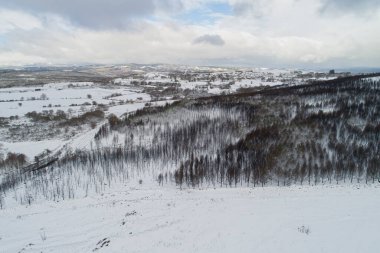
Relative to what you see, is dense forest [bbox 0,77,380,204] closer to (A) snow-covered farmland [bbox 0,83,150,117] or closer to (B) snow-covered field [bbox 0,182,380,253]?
(B) snow-covered field [bbox 0,182,380,253]

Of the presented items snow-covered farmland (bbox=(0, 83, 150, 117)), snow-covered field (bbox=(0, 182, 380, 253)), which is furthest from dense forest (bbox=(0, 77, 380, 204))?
snow-covered farmland (bbox=(0, 83, 150, 117))

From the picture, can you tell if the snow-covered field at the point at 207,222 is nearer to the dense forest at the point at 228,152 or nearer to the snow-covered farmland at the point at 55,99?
the dense forest at the point at 228,152

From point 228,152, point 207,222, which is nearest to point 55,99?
point 228,152

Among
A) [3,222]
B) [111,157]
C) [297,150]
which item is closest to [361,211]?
[297,150]

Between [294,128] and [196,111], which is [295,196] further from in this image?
[196,111]

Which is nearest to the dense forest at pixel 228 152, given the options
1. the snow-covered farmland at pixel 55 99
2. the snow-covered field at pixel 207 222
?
the snow-covered field at pixel 207 222

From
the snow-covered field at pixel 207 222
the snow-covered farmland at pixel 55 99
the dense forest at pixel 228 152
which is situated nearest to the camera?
the snow-covered field at pixel 207 222

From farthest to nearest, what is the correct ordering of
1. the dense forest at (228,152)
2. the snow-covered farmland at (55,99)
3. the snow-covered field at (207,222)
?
the snow-covered farmland at (55,99) → the dense forest at (228,152) → the snow-covered field at (207,222)
